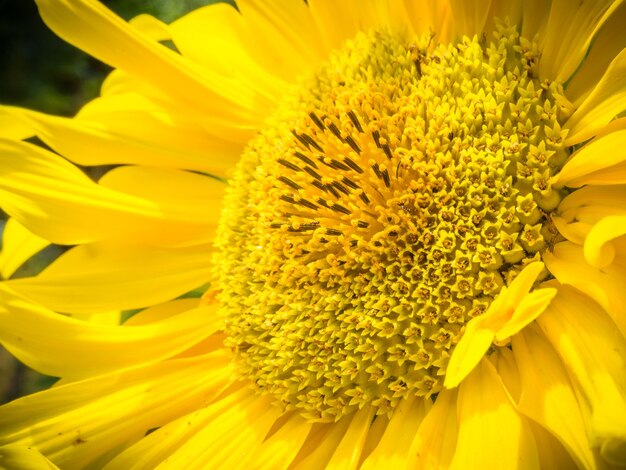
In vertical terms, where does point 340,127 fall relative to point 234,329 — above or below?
above

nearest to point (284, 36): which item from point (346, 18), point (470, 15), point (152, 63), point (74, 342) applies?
point (346, 18)

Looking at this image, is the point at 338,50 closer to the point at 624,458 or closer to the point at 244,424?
the point at 244,424

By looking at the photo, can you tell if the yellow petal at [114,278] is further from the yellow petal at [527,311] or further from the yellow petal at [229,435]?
the yellow petal at [527,311]

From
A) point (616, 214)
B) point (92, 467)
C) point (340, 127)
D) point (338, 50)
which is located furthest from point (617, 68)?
point (92, 467)

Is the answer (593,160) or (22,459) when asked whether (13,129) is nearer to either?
(22,459)

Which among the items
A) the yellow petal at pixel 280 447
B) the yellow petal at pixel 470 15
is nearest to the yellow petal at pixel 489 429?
the yellow petal at pixel 280 447

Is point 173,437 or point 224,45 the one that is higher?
point 224,45
